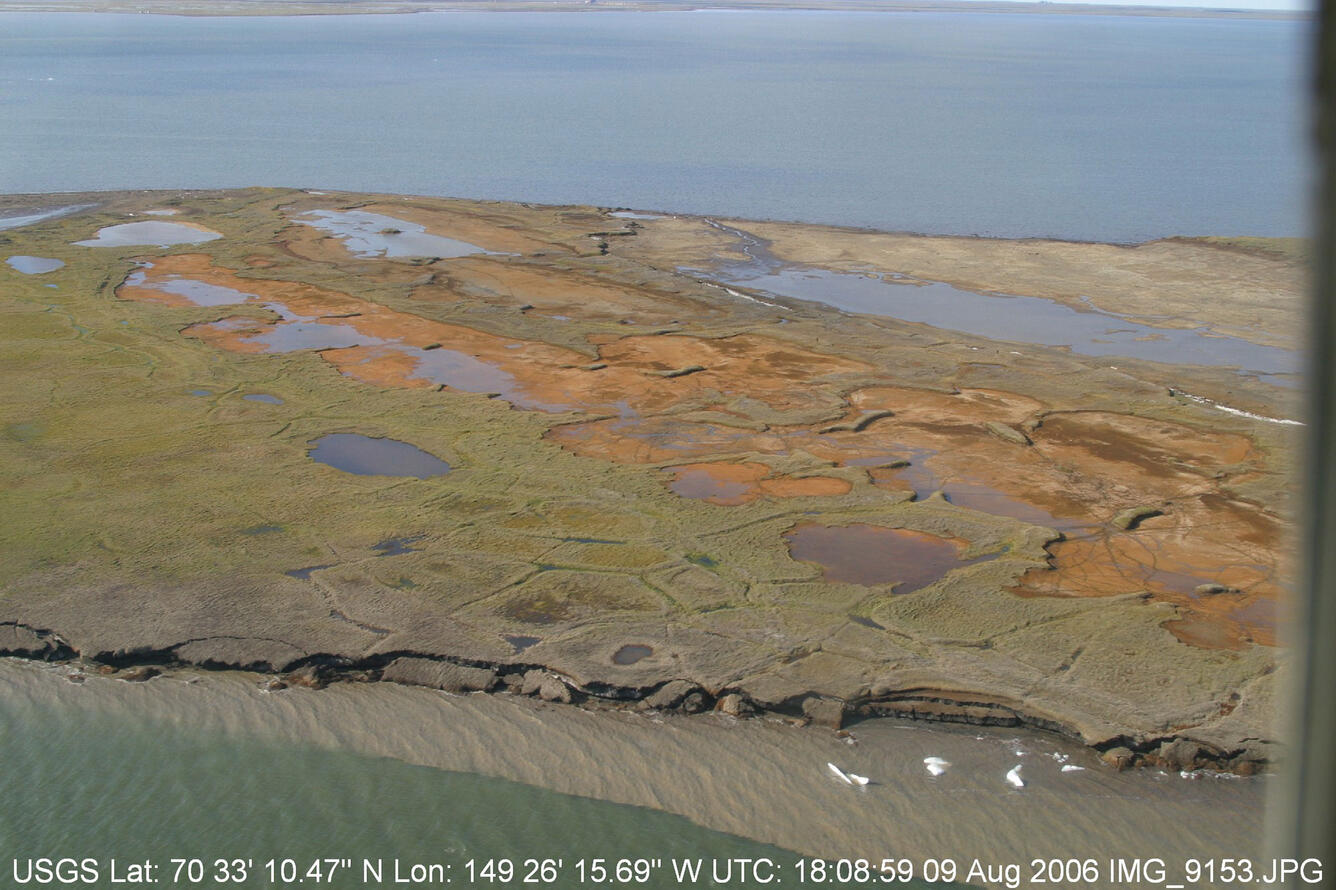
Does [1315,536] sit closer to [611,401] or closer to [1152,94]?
[611,401]

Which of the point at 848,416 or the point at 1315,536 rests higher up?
the point at 1315,536

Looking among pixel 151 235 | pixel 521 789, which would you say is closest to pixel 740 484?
pixel 521 789

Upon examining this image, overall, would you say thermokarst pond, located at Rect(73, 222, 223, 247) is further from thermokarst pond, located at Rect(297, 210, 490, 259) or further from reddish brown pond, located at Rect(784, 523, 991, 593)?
reddish brown pond, located at Rect(784, 523, 991, 593)

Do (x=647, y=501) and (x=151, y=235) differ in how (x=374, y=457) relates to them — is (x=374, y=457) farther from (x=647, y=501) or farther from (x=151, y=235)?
(x=151, y=235)

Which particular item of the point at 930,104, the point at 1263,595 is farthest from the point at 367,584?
the point at 930,104

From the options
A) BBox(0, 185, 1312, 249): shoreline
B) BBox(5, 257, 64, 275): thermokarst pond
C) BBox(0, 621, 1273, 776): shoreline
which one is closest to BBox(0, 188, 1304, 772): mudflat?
BBox(0, 621, 1273, 776): shoreline

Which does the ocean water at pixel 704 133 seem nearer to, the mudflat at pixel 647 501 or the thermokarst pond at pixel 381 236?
the mudflat at pixel 647 501

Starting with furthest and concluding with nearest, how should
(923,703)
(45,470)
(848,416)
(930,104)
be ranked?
1. (930,104)
2. (848,416)
3. (45,470)
4. (923,703)
